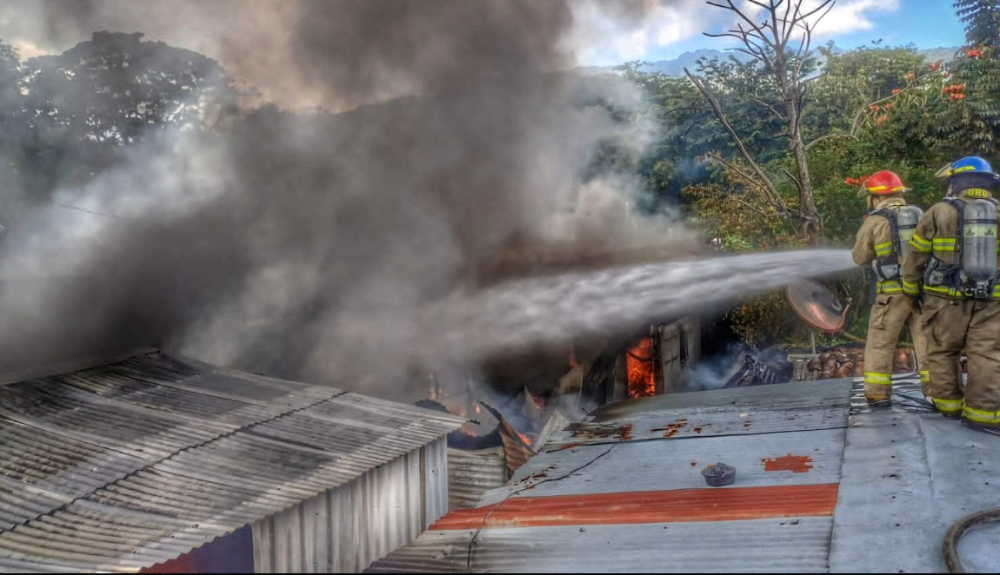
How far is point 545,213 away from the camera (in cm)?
1460

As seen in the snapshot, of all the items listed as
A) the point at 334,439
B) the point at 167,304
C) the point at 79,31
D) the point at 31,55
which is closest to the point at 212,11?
the point at 79,31

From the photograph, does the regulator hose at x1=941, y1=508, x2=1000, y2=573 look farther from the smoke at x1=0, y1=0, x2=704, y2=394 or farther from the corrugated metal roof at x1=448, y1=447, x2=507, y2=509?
the smoke at x1=0, y1=0, x2=704, y2=394

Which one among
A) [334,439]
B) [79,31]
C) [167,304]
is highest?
[79,31]

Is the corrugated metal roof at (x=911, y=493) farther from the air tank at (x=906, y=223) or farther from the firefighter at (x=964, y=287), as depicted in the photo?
the air tank at (x=906, y=223)

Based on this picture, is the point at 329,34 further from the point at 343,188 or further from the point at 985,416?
the point at 985,416

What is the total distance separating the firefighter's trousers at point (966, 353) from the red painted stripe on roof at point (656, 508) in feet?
5.22

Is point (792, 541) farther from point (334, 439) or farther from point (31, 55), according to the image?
point (31, 55)

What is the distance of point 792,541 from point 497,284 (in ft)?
33.2

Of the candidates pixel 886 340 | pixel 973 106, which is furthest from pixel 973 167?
pixel 973 106

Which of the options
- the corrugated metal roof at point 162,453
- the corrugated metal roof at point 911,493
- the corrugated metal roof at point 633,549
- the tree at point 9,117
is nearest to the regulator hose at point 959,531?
the corrugated metal roof at point 911,493

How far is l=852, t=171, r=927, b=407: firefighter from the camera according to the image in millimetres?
5621

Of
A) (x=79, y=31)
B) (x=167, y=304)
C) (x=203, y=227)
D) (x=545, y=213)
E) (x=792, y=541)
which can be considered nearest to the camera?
(x=792, y=541)

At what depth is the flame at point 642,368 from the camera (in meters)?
13.5

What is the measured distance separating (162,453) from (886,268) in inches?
240
